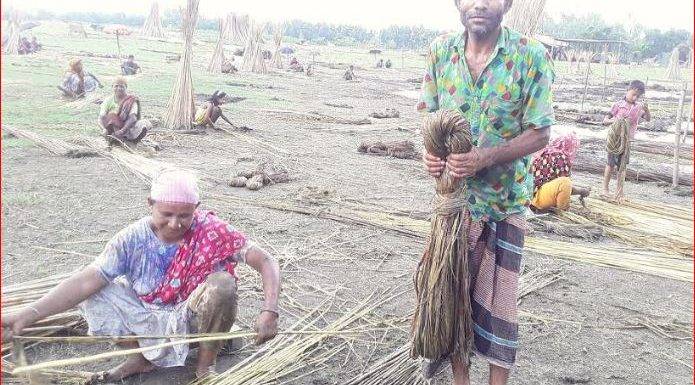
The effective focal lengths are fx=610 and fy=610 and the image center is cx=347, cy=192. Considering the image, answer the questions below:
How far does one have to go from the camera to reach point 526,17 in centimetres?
1245

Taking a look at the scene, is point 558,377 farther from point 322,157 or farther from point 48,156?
point 48,156

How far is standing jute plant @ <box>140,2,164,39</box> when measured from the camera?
1374 inches

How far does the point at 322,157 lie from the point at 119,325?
588 centimetres

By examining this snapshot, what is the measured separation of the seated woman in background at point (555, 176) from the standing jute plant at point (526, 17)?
7015mm

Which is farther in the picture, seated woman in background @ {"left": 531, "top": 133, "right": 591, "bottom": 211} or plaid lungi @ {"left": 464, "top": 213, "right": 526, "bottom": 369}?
seated woman in background @ {"left": 531, "top": 133, "right": 591, "bottom": 211}

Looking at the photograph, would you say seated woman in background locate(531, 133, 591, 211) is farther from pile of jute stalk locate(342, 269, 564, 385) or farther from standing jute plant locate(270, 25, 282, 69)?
standing jute plant locate(270, 25, 282, 69)

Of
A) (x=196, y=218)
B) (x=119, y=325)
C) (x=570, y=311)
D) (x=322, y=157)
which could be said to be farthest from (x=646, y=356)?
(x=322, y=157)

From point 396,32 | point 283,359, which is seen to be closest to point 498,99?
point 283,359

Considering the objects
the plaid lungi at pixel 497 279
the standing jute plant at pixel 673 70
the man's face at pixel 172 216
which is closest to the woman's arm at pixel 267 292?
the man's face at pixel 172 216

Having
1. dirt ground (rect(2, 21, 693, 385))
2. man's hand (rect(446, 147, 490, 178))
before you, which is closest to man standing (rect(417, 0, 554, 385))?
man's hand (rect(446, 147, 490, 178))

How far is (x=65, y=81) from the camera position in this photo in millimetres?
10859

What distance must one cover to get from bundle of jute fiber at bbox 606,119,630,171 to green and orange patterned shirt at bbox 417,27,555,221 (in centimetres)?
464

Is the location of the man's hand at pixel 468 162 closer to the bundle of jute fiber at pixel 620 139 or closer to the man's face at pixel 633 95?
the bundle of jute fiber at pixel 620 139

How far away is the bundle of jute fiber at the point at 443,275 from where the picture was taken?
2396mm
